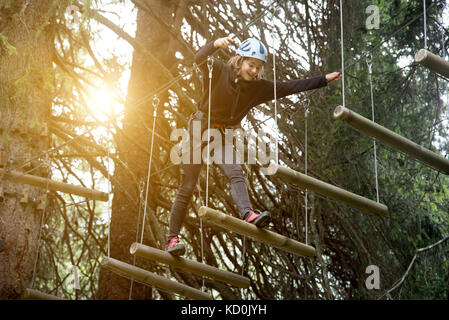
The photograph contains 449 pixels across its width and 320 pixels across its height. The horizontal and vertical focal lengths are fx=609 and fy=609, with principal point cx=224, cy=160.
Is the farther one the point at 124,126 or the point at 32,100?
the point at 124,126

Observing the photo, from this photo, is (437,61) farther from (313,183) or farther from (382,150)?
(382,150)

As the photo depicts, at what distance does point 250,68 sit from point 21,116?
97.1 inches

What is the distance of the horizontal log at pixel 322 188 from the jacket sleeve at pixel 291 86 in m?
0.95

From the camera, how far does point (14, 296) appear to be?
544 centimetres

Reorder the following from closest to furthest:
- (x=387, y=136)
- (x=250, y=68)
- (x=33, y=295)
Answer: (x=387, y=136) → (x=250, y=68) → (x=33, y=295)

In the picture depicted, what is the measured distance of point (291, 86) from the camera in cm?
491

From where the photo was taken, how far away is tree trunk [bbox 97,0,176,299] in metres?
7.18

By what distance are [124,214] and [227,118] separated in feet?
10.2

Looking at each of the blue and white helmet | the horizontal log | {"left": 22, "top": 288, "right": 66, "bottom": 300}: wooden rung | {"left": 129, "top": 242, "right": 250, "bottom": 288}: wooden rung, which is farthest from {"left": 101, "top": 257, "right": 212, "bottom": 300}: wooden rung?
the blue and white helmet

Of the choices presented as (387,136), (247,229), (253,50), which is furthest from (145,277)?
(387,136)

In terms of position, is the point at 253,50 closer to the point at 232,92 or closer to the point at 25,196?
the point at 232,92

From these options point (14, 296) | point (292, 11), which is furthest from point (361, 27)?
point (14, 296)

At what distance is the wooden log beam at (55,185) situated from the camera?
5.30m

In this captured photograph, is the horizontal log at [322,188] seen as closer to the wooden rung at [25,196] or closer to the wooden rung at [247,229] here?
the wooden rung at [247,229]
